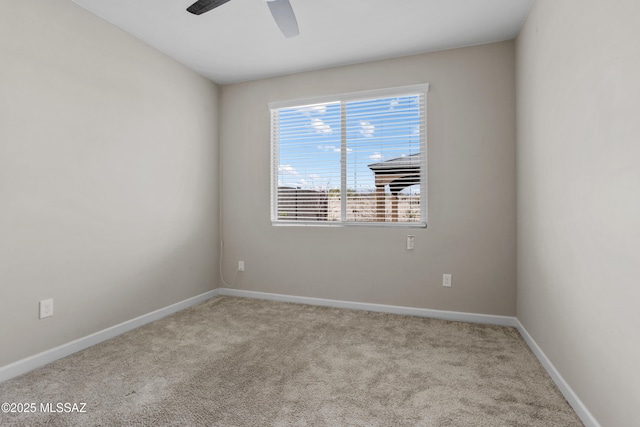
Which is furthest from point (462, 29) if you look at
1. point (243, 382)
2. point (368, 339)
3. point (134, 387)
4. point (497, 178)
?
point (134, 387)

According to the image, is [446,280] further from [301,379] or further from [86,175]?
[86,175]

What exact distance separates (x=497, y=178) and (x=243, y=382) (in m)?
2.68

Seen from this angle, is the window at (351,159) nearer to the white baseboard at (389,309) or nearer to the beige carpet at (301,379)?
the white baseboard at (389,309)

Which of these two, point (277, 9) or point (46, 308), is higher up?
point (277, 9)

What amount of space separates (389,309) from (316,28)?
8.92ft

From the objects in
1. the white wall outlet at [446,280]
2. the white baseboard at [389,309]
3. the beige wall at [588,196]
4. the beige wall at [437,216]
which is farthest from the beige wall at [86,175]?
the beige wall at [588,196]

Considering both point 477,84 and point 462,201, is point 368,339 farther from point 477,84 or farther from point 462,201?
A: point 477,84

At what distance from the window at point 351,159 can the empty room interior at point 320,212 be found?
0.02m

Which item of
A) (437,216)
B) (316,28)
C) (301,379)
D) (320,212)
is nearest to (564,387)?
(301,379)

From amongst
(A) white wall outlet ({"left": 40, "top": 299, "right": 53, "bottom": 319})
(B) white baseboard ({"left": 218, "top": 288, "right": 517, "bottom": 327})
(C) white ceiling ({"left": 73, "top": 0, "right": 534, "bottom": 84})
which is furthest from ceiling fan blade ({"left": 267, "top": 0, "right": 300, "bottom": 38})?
(B) white baseboard ({"left": 218, "top": 288, "right": 517, "bottom": 327})

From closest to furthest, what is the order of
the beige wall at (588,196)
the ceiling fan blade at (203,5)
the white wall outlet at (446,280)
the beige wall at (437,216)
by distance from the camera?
the beige wall at (588,196) < the ceiling fan blade at (203,5) < the beige wall at (437,216) < the white wall outlet at (446,280)

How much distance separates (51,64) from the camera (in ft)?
7.22

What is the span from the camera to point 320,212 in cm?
359

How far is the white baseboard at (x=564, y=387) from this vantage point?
1.54 metres
